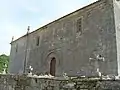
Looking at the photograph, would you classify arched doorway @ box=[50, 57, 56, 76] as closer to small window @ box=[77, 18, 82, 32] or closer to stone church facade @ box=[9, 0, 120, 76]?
stone church facade @ box=[9, 0, 120, 76]

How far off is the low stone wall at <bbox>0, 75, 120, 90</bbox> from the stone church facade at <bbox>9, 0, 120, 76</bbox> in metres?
6.62

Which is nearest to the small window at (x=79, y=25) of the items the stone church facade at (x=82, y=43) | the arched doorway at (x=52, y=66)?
the stone church facade at (x=82, y=43)

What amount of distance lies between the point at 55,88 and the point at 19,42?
20068 mm

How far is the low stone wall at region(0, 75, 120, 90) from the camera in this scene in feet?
11.8

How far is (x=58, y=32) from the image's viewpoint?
16344mm

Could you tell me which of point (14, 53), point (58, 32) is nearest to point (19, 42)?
point (14, 53)

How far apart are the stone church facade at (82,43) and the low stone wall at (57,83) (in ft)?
21.7

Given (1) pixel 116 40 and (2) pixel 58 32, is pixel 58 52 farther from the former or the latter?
(1) pixel 116 40

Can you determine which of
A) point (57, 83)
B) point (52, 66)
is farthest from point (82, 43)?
point (57, 83)

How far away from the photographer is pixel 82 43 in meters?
13.5

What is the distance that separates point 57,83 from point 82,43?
29.9ft

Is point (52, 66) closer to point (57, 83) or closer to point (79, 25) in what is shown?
point (79, 25)

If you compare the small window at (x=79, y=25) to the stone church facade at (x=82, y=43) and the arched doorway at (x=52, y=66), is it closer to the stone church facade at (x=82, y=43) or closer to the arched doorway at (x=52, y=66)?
the stone church facade at (x=82, y=43)

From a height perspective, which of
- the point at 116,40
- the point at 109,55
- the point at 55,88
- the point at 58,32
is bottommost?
the point at 55,88
